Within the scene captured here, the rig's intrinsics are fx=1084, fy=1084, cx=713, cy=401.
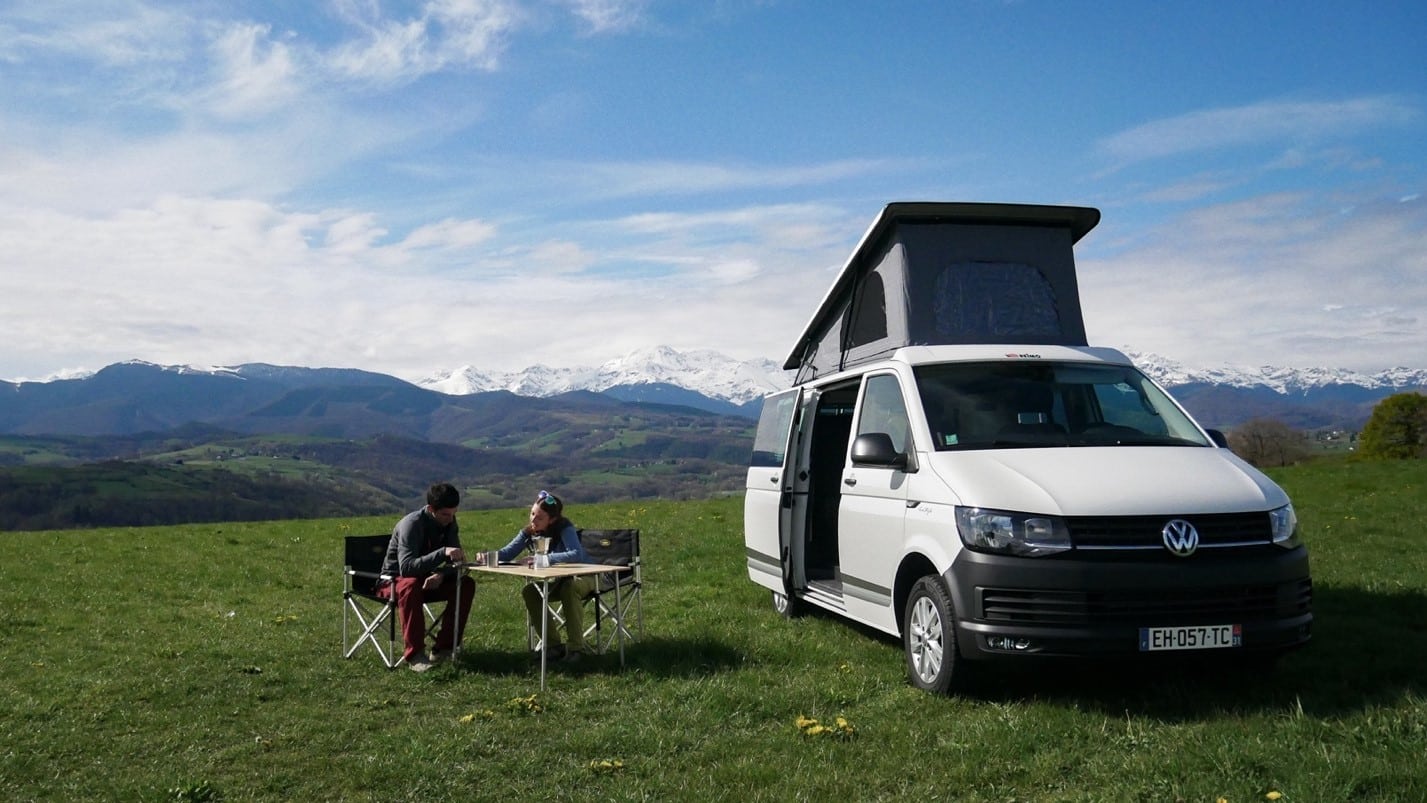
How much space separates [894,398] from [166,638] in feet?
26.0

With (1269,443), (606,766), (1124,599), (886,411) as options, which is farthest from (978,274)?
(1269,443)

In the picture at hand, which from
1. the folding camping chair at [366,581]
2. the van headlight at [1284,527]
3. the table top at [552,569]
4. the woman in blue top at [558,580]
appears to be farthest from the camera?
the folding camping chair at [366,581]

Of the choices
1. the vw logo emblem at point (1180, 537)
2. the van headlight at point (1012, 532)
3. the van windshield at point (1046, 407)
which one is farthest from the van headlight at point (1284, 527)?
the van headlight at point (1012, 532)

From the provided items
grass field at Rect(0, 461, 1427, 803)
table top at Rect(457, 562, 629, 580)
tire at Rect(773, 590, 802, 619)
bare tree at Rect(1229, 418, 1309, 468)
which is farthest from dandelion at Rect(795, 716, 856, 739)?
bare tree at Rect(1229, 418, 1309, 468)

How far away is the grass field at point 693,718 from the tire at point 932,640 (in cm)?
16

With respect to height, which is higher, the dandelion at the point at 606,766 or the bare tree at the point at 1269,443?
the bare tree at the point at 1269,443

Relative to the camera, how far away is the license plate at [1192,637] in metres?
6.52

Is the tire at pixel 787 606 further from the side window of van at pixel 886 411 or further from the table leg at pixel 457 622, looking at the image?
the table leg at pixel 457 622

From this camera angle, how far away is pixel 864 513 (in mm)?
8719

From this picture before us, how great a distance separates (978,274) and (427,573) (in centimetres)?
551

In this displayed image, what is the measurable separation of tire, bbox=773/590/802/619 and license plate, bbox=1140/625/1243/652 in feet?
15.7

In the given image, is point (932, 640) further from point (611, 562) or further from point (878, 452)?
point (611, 562)

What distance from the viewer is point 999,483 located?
22.9 ft

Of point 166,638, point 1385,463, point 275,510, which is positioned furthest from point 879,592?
point 275,510
